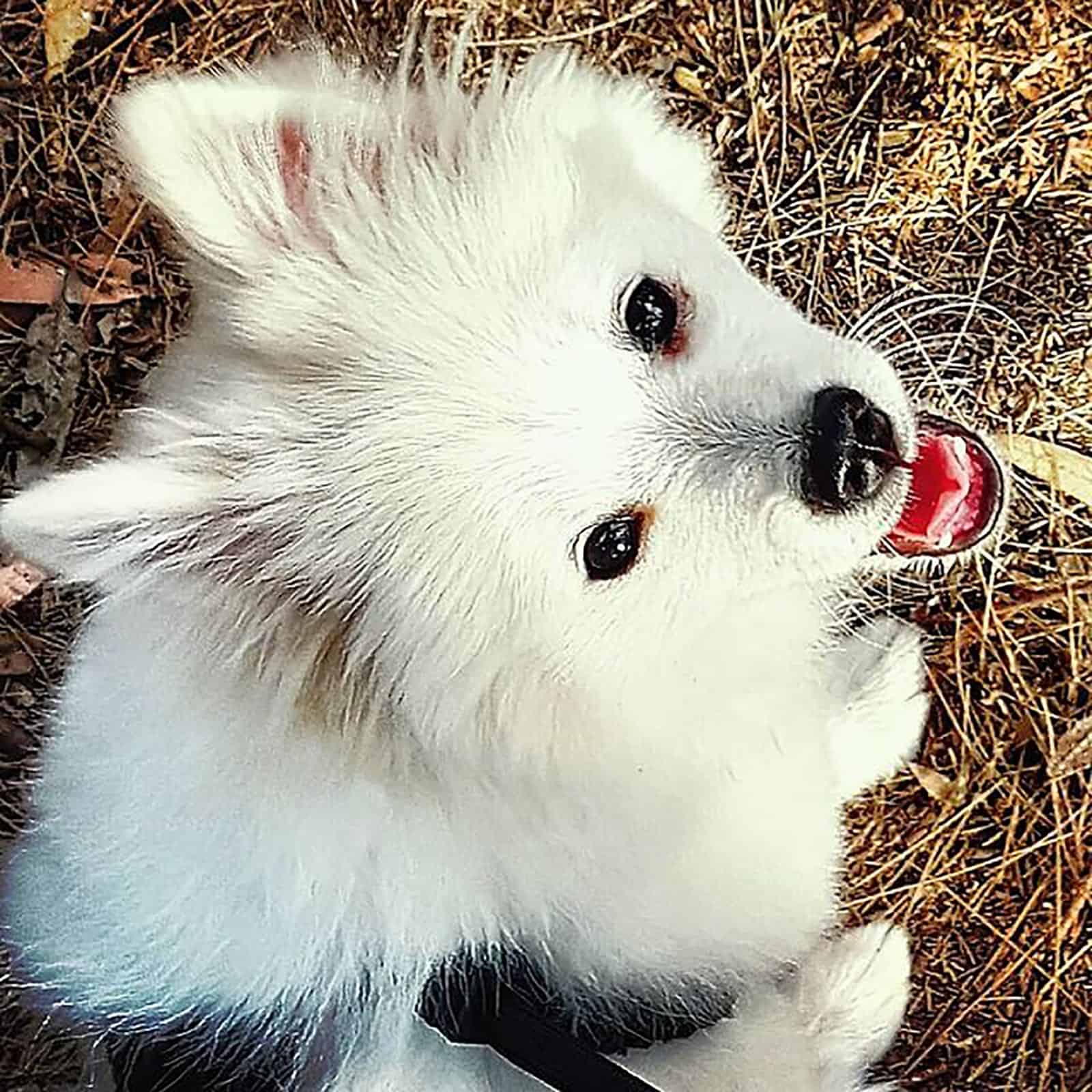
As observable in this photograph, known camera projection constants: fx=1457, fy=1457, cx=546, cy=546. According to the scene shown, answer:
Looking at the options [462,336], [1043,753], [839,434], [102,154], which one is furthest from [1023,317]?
[102,154]

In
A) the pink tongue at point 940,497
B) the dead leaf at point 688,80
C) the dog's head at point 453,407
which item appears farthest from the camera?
the dead leaf at point 688,80

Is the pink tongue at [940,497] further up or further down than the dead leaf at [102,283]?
further up

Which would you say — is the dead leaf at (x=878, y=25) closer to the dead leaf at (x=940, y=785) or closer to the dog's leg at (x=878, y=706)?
the dog's leg at (x=878, y=706)

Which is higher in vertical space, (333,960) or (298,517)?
(298,517)

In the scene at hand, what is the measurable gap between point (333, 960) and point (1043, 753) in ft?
5.08

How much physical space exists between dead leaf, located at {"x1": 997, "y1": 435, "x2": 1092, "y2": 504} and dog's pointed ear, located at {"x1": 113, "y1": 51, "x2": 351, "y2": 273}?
1.53 m

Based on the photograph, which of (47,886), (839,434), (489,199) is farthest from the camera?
(47,886)

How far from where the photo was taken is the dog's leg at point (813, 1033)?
6.73ft

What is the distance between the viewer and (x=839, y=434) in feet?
5.86

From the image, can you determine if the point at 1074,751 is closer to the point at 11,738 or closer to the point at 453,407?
the point at 453,407

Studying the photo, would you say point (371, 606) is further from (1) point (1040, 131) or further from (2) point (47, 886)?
(1) point (1040, 131)

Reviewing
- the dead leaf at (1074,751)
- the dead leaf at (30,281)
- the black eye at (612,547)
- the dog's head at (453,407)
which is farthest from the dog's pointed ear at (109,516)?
the dead leaf at (1074,751)

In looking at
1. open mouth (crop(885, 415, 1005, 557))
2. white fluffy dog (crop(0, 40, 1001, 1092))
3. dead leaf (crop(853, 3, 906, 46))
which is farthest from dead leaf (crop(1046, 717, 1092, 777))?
dead leaf (crop(853, 3, 906, 46))

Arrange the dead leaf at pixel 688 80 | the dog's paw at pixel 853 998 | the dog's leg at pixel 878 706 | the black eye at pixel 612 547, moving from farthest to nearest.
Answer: the dead leaf at pixel 688 80 < the dog's leg at pixel 878 706 < the dog's paw at pixel 853 998 < the black eye at pixel 612 547
